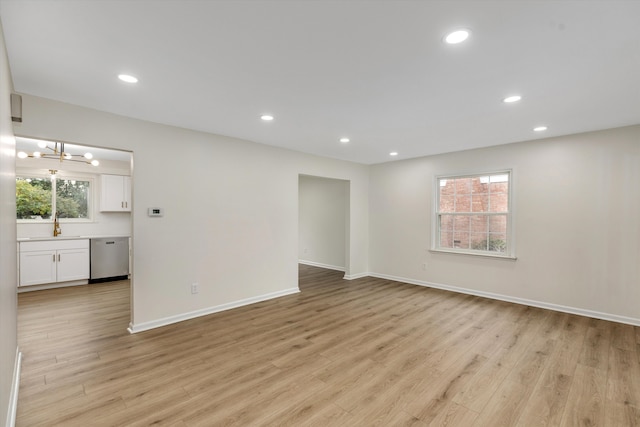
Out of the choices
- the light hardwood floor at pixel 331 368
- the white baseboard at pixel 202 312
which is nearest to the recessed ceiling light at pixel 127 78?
the light hardwood floor at pixel 331 368

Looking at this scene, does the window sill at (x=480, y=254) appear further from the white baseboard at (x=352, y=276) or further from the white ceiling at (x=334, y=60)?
the white ceiling at (x=334, y=60)

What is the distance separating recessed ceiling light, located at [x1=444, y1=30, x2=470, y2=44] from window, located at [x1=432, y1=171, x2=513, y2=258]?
353 centimetres

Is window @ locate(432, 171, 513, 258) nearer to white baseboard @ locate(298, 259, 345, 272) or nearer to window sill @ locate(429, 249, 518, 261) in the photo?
window sill @ locate(429, 249, 518, 261)

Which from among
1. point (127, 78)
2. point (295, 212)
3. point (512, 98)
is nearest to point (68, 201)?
point (295, 212)

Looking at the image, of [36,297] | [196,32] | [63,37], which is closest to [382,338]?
[196,32]

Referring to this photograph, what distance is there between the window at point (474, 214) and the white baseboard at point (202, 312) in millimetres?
3056

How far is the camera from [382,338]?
10.6 feet

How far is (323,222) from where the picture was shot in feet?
24.7

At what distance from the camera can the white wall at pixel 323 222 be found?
7125 millimetres

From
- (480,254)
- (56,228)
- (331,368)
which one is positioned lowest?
(331,368)

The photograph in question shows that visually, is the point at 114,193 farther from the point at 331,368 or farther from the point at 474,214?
the point at 474,214

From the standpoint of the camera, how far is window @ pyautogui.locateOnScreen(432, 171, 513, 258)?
4703mm

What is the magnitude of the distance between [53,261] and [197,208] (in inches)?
143

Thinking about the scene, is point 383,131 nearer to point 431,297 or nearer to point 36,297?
point 431,297
